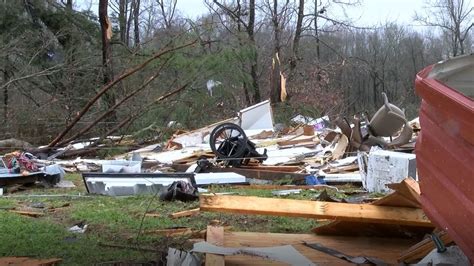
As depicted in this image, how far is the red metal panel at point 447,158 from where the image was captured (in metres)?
2.78

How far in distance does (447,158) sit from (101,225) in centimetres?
388

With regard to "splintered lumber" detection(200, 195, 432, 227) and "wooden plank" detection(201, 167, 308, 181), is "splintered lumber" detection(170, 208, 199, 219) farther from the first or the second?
"wooden plank" detection(201, 167, 308, 181)

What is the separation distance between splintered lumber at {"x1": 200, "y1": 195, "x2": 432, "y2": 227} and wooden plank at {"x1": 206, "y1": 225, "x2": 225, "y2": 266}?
317 mm

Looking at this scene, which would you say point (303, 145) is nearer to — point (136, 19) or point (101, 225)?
point (101, 225)

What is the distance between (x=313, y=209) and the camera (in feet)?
14.0

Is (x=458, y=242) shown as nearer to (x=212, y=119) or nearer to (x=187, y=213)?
(x=187, y=213)

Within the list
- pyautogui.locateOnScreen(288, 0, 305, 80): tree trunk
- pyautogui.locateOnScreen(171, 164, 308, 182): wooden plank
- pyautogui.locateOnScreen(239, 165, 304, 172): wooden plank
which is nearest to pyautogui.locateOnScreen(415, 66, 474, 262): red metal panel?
pyautogui.locateOnScreen(171, 164, 308, 182): wooden plank

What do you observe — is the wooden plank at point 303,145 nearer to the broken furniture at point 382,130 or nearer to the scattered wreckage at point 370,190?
the broken furniture at point 382,130

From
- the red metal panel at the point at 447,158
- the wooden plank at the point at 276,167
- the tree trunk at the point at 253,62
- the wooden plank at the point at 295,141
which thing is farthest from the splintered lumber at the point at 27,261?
the tree trunk at the point at 253,62

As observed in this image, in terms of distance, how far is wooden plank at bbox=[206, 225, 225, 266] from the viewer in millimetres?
3955

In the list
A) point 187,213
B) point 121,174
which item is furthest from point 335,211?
point 121,174

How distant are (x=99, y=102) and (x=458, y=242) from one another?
12072mm

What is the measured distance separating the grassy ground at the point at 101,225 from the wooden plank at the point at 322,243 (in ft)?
1.51

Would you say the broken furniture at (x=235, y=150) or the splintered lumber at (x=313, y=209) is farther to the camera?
Answer: the broken furniture at (x=235, y=150)
